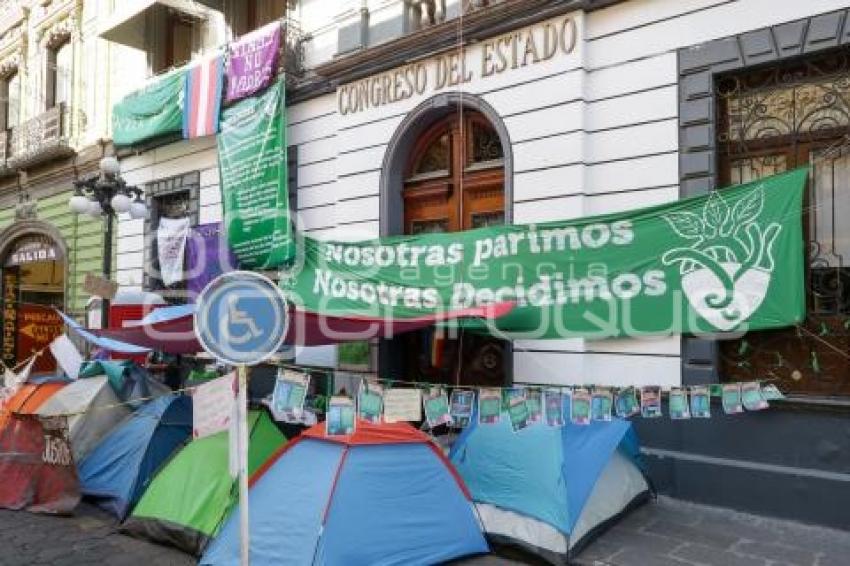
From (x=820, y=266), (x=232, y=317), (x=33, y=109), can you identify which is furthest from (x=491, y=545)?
(x=33, y=109)

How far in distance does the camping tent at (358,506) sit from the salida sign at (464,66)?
183 inches

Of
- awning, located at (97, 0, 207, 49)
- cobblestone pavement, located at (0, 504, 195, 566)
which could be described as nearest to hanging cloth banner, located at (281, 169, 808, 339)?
cobblestone pavement, located at (0, 504, 195, 566)

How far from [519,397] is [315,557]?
191cm

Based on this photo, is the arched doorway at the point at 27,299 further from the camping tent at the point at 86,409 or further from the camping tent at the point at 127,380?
the camping tent at the point at 86,409

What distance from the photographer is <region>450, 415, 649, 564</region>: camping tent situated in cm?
533

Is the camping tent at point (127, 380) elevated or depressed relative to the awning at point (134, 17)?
depressed

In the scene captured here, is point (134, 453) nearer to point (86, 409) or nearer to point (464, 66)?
point (86, 409)

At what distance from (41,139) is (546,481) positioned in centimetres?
1591

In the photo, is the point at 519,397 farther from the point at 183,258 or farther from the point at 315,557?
the point at 183,258

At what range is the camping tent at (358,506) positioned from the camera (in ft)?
16.3

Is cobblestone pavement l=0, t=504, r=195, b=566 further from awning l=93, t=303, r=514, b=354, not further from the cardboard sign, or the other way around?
the cardboard sign

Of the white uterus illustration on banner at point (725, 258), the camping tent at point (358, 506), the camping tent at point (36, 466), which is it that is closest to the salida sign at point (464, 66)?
the white uterus illustration on banner at point (725, 258)

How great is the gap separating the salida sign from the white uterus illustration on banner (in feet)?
8.96

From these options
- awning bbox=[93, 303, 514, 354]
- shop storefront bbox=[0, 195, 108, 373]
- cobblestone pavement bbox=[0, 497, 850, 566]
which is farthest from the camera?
shop storefront bbox=[0, 195, 108, 373]
